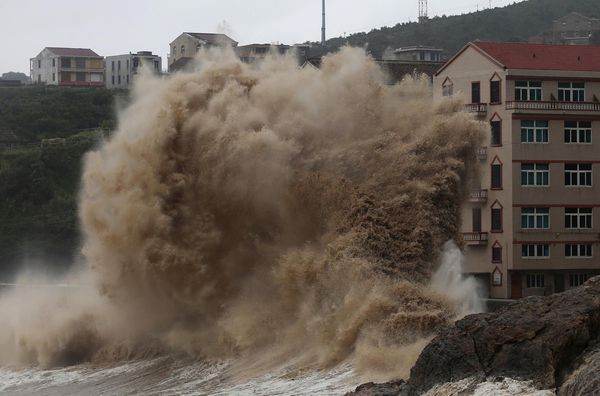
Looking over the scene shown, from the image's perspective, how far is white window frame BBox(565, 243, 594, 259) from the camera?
50219 mm

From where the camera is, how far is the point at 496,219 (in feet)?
165

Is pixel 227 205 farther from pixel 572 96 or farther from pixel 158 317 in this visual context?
pixel 572 96

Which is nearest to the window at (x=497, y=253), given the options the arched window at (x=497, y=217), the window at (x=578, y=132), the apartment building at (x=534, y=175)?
the apartment building at (x=534, y=175)

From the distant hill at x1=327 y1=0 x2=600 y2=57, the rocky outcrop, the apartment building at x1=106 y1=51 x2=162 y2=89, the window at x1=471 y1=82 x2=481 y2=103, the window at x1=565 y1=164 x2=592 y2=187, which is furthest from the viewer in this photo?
the distant hill at x1=327 y1=0 x2=600 y2=57

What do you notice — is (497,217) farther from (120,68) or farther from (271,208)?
(120,68)

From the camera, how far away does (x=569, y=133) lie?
49594 millimetres

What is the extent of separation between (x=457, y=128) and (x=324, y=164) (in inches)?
123

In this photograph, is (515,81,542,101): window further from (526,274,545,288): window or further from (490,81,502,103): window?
(526,274,545,288): window

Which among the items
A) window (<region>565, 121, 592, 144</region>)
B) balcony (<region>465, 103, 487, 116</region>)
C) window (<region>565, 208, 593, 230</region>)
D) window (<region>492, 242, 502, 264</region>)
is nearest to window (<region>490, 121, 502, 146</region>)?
balcony (<region>465, 103, 487, 116</region>)

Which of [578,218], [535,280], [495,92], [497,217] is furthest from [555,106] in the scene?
[535,280]

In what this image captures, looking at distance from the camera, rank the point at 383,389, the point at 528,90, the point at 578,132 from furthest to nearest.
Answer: the point at 578,132
the point at 528,90
the point at 383,389

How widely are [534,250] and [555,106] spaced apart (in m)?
5.36

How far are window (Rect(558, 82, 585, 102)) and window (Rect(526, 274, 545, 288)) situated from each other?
661 centimetres

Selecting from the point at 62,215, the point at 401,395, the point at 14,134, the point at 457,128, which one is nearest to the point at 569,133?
the point at 457,128
